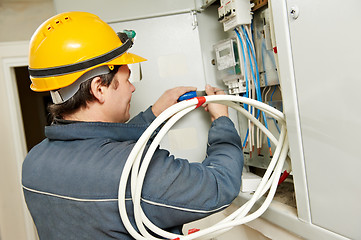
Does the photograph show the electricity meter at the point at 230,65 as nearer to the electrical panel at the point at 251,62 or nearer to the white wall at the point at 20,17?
the electrical panel at the point at 251,62

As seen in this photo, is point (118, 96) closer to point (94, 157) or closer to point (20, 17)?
point (94, 157)

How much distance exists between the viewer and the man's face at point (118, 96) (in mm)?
966

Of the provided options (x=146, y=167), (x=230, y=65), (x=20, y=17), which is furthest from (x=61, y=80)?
(x=20, y=17)

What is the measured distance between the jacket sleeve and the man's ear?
25 centimetres

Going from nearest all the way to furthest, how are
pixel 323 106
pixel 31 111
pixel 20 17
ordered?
pixel 323 106, pixel 20 17, pixel 31 111

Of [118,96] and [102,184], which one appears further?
[118,96]

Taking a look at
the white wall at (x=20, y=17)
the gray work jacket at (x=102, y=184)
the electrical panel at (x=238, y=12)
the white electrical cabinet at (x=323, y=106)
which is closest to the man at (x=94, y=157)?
the gray work jacket at (x=102, y=184)

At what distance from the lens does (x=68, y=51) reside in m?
0.90

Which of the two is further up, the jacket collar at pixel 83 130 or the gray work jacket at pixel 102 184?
the jacket collar at pixel 83 130

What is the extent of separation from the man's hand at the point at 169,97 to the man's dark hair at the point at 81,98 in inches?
12.9

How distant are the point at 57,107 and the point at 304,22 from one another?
0.73 meters

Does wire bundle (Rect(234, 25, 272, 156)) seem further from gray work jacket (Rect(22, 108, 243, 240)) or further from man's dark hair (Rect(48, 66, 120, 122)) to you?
man's dark hair (Rect(48, 66, 120, 122))

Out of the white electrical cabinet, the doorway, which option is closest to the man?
the white electrical cabinet

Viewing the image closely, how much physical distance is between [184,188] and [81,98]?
1.34ft
